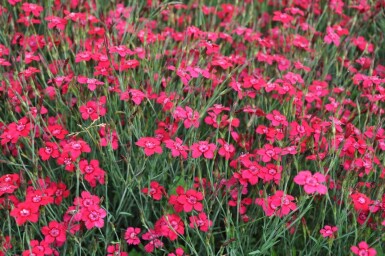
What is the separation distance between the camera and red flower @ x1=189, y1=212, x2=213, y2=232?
2241 mm

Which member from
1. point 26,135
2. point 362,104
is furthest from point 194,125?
point 362,104

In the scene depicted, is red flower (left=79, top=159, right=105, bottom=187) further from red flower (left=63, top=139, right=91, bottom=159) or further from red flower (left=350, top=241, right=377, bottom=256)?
red flower (left=350, top=241, right=377, bottom=256)

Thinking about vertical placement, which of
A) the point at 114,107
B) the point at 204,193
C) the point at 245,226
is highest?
the point at 114,107

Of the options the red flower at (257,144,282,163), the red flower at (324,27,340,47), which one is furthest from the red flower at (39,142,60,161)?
the red flower at (324,27,340,47)

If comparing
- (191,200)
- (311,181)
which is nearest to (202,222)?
(191,200)

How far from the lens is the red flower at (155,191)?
7.80ft

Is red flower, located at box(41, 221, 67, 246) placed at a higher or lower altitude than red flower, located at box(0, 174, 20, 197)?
lower

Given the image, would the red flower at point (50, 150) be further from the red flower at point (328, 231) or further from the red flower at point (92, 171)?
the red flower at point (328, 231)

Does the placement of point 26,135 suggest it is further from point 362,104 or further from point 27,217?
point 362,104

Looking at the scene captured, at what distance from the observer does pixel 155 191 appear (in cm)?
241

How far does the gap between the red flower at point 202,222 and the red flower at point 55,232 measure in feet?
1.74

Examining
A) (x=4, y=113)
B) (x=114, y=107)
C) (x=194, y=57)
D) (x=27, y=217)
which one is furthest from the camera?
(x=194, y=57)

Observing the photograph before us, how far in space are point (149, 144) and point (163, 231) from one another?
37cm

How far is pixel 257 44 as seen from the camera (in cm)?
329
